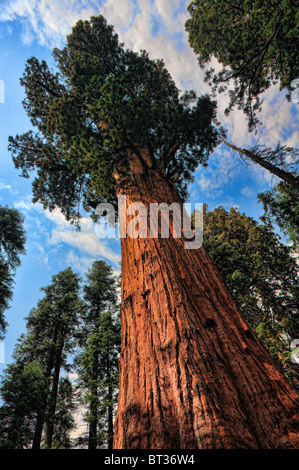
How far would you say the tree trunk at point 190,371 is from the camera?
134 centimetres

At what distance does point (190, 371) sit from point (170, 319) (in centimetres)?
49

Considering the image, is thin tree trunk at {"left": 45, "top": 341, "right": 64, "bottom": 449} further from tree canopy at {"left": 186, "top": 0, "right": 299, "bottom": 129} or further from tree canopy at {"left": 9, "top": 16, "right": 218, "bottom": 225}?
tree canopy at {"left": 186, "top": 0, "right": 299, "bottom": 129}

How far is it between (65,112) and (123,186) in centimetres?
252

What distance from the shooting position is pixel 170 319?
2008mm

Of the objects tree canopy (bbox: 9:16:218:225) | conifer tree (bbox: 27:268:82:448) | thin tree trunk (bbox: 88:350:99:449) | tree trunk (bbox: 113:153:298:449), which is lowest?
thin tree trunk (bbox: 88:350:99:449)

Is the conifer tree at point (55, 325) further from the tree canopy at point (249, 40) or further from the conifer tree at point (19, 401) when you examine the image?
the tree canopy at point (249, 40)

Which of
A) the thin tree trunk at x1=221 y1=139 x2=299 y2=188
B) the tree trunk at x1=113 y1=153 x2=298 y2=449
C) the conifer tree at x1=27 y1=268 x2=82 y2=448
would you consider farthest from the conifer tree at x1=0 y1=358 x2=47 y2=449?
the thin tree trunk at x1=221 y1=139 x2=299 y2=188

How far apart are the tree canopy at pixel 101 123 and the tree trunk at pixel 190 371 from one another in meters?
2.72

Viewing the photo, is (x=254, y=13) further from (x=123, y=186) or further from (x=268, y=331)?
(x=268, y=331)

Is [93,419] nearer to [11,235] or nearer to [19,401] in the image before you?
[19,401]

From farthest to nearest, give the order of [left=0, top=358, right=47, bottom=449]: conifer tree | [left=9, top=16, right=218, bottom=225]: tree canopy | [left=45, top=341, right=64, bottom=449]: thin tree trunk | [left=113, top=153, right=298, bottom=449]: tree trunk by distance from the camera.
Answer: [left=45, top=341, right=64, bottom=449]: thin tree trunk → [left=0, top=358, right=47, bottom=449]: conifer tree → [left=9, top=16, right=218, bottom=225]: tree canopy → [left=113, top=153, right=298, bottom=449]: tree trunk

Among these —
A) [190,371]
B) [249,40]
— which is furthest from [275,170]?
[190,371]

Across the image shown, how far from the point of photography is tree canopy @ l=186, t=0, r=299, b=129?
16.0 feet

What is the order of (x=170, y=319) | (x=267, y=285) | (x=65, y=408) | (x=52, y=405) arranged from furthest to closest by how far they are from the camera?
1. (x=65, y=408)
2. (x=52, y=405)
3. (x=267, y=285)
4. (x=170, y=319)
